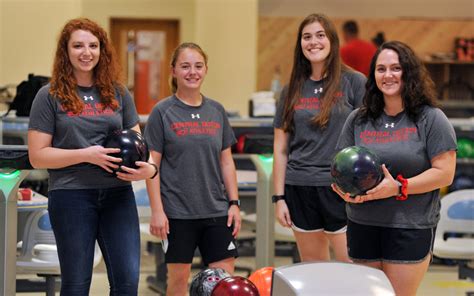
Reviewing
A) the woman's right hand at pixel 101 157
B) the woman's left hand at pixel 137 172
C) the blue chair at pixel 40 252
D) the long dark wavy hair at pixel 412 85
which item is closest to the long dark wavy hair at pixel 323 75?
the long dark wavy hair at pixel 412 85

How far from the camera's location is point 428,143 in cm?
343

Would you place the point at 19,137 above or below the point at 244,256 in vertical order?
above

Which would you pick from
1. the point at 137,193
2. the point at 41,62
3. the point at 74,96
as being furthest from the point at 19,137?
the point at 41,62

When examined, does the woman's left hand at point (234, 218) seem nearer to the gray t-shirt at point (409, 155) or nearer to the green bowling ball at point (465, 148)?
the gray t-shirt at point (409, 155)

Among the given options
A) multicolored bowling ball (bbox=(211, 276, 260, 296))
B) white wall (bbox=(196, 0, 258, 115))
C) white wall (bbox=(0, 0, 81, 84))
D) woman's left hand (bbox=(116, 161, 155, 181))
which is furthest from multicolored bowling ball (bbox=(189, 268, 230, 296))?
white wall (bbox=(196, 0, 258, 115))

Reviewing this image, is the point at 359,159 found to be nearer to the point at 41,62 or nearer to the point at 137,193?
the point at 137,193

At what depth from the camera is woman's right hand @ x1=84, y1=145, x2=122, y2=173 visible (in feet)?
11.1

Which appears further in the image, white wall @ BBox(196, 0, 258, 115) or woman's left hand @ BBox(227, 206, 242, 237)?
white wall @ BBox(196, 0, 258, 115)

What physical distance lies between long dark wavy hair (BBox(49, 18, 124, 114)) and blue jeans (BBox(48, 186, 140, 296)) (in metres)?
0.36

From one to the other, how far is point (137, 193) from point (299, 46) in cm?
194

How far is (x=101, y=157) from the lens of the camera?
3.40 m

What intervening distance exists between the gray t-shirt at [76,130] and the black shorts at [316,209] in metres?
0.86

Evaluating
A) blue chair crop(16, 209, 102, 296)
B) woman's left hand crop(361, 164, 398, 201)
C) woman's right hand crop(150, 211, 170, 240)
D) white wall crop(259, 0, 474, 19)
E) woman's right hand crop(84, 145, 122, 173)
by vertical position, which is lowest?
blue chair crop(16, 209, 102, 296)

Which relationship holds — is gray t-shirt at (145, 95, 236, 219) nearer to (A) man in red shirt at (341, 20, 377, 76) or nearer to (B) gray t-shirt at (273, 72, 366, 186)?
(B) gray t-shirt at (273, 72, 366, 186)
